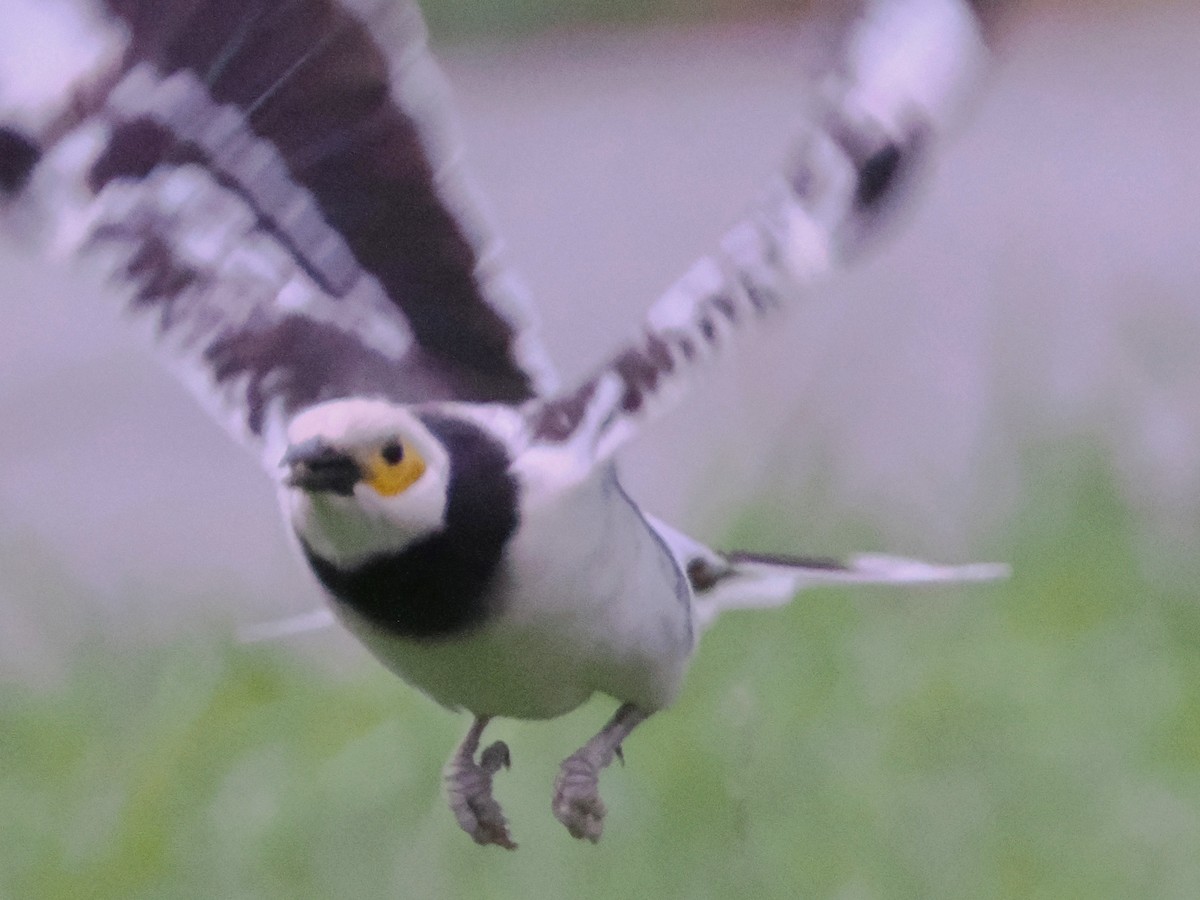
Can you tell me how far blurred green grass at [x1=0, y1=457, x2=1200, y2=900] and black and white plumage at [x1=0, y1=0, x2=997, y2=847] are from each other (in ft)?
2.34

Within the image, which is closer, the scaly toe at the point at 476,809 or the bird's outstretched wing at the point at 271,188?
the scaly toe at the point at 476,809

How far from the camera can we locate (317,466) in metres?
1.82

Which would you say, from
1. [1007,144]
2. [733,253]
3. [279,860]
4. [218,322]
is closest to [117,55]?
[218,322]

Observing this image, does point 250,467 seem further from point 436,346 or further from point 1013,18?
point 1013,18

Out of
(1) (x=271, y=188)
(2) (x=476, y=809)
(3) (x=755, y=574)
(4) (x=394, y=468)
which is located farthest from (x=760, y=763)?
(4) (x=394, y=468)

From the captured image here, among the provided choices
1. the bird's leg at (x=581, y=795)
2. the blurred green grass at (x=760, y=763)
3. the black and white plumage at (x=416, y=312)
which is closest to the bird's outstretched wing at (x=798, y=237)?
the black and white plumage at (x=416, y=312)

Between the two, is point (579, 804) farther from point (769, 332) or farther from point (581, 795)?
point (769, 332)

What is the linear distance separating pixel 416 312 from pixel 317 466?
53 cm

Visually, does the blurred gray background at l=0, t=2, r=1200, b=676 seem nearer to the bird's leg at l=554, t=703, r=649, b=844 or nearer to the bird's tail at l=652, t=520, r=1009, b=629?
the bird's tail at l=652, t=520, r=1009, b=629

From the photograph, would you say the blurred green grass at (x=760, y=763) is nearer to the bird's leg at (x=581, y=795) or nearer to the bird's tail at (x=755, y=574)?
the bird's tail at (x=755, y=574)

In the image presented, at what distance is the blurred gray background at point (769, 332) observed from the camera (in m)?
3.73

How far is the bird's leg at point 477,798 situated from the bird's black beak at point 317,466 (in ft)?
1.35

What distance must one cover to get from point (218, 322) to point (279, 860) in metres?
1.10

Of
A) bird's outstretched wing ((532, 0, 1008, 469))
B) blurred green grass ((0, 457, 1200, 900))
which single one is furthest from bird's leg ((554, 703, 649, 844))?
blurred green grass ((0, 457, 1200, 900))
